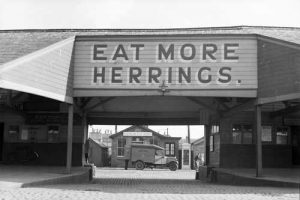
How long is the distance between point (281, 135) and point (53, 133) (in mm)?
10594

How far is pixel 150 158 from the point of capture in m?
45.9

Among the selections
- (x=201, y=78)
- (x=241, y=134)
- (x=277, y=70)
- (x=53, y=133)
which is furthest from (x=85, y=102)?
(x=277, y=70)

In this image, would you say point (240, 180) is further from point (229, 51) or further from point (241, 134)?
point (241, 134)

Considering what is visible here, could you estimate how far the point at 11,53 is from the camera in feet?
60.8

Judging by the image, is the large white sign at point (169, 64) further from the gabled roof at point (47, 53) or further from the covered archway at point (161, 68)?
the gabled roof at point (47, 53)

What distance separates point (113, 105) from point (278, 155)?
8.04 meters

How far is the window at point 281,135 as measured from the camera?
22156 millimetres

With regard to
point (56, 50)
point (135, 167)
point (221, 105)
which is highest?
point (56, 50)

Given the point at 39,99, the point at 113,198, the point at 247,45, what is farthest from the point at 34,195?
the point at 39,99

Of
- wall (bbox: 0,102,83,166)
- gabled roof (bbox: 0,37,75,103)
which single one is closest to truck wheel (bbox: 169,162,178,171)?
wall (bbox: 0,102,83,166)

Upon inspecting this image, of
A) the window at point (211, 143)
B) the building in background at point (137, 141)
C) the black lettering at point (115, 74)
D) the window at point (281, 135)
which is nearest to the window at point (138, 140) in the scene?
the building in background at point (137, 141)

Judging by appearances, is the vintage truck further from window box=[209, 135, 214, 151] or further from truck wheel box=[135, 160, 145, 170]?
window box=[209, 135, 214, 151]

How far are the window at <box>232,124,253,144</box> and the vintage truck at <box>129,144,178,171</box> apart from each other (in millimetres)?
23620

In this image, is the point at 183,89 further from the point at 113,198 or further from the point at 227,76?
the point at 113,198
